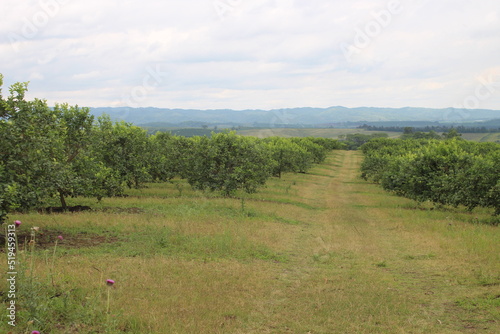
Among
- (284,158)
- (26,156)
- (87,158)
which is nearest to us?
(26,156)

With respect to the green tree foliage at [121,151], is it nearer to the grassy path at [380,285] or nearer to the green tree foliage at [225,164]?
the green tree foliage at [225,164]

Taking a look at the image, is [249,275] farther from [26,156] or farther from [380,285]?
[26,156]

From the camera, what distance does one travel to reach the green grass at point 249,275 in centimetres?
726

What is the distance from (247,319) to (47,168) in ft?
31.4

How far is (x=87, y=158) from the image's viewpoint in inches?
790

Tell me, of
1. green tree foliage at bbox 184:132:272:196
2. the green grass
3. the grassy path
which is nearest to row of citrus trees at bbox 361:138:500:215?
the green grass

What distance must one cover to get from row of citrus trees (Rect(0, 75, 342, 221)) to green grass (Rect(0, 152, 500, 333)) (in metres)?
1.82

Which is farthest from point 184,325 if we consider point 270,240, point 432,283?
point 270,240

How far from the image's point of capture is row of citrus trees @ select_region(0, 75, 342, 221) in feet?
41.0

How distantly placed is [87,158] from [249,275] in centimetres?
1335

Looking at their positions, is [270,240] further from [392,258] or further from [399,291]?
[399,291]

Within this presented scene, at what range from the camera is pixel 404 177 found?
100.0ft

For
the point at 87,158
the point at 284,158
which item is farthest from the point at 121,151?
the point at 284,158

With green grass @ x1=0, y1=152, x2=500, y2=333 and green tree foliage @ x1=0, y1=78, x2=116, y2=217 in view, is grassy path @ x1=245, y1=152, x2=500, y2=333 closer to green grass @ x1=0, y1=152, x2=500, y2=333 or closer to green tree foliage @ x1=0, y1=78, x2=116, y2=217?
green grass @ x1=0, y1=152, x2=500, y2=333
